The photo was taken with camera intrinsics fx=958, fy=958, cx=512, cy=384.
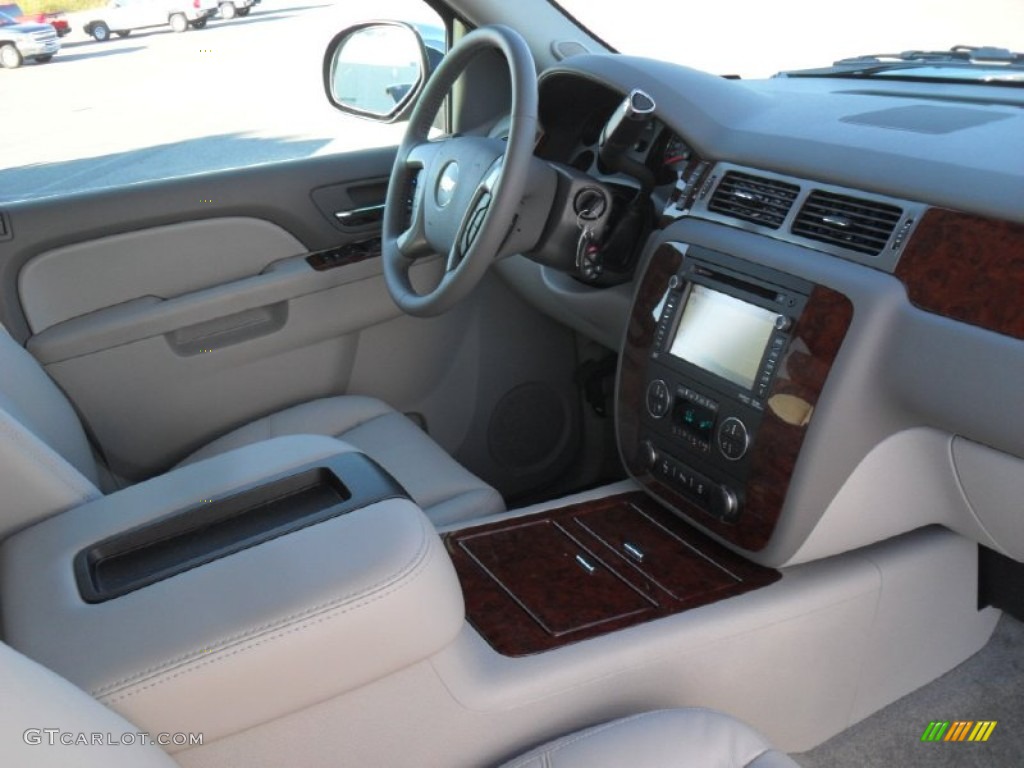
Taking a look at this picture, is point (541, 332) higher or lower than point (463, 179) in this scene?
lower

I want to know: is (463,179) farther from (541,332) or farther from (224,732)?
(224,732)

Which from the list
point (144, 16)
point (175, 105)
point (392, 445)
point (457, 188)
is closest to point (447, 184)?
point (457, 188)

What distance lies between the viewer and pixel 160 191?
1.97 meters

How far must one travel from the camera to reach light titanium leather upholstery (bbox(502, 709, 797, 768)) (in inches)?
39.1

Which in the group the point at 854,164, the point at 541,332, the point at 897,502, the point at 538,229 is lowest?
the point at 541,332

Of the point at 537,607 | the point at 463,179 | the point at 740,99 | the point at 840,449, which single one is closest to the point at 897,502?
the point at 840,449

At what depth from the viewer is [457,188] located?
1.65 m

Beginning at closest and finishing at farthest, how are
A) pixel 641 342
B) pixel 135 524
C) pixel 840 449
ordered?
pixel 135 524 < pixel 840 449 < pixel 641 342

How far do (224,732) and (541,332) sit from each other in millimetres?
1521

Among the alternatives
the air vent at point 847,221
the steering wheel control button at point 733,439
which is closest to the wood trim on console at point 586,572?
the steering wheel control button at point 733,439

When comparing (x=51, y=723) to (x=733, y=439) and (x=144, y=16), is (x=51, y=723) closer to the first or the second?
(x=733, y=439)

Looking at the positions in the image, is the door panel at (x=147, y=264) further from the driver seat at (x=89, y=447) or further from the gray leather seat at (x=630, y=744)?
Result: the gray leather seat at (x=630, y=744)

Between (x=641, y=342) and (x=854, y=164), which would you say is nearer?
(x=854, y=164)

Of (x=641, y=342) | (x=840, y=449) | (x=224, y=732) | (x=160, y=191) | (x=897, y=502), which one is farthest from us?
(x=160, y=191)
